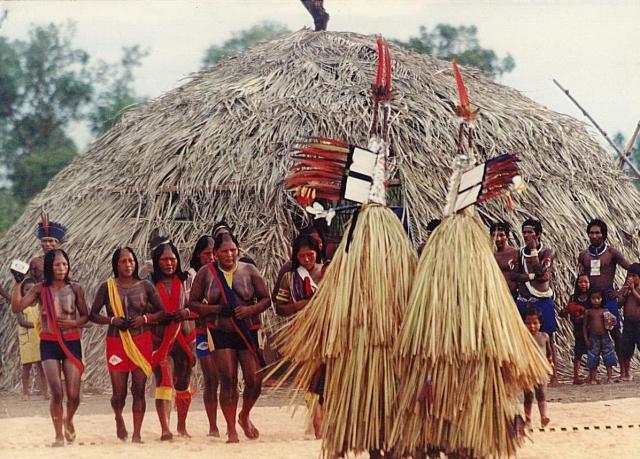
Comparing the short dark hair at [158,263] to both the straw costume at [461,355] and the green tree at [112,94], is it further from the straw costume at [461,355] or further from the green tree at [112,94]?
the green tree at [112,94]

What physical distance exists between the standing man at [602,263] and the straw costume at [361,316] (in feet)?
17.0

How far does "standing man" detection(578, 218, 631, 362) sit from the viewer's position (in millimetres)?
10172

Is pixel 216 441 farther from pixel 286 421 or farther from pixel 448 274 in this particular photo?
pixel 448 274

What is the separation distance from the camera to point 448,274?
5.08m

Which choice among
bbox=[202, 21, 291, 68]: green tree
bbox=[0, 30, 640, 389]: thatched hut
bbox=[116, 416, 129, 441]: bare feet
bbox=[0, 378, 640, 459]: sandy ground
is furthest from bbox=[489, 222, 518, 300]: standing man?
bbox=[202, 21, 291, 68]: green tree

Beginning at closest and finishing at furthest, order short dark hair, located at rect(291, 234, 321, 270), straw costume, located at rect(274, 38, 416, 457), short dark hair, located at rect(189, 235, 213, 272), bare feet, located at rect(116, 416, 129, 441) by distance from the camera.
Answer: straw costume, located at rect(274, 38, 416, 457) < short dark hair, located at rect(291, 234, 321, 270) < bare feet, located at rect(116, 416, 129, 441) < short dark hair, located at rect(189, 235, 213, 272)

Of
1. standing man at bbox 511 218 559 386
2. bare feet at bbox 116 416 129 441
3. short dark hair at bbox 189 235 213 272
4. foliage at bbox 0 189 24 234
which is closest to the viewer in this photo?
bare feet at bbox 116 416 129 441

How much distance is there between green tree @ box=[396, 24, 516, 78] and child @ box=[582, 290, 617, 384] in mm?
11446

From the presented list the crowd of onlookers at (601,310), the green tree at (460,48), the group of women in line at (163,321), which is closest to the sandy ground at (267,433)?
the group of women in line at (163,321)

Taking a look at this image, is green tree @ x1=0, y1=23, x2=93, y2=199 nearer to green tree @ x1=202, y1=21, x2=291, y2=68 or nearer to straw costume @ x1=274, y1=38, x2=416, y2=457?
green tree @ x1=202, y1=21, x2=291, y2=68

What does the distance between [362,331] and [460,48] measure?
16968mm

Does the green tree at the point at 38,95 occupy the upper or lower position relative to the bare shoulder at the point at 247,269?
upper

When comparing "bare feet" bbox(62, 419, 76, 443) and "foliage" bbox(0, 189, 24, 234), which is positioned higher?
"foliage" bbox(0, 189, 24, 234)

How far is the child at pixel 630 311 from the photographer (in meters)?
10.5
